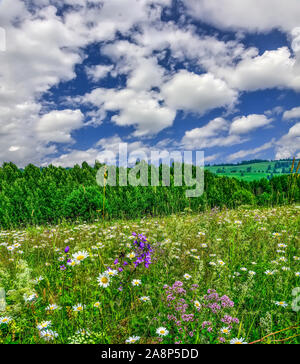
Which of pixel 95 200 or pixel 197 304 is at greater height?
pixel 95 200

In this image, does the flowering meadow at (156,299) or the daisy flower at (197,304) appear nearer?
the flowering meadow at (156,299)

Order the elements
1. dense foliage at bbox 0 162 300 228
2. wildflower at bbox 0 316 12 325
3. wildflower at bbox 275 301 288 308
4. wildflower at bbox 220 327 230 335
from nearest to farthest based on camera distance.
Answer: wildflower at bbox 220 327 230 335 → wildflower at bbox 0 316 12 325 → wildflower at bbox 275 301 288 308 → dense foliage at bbox 0 162 300 228

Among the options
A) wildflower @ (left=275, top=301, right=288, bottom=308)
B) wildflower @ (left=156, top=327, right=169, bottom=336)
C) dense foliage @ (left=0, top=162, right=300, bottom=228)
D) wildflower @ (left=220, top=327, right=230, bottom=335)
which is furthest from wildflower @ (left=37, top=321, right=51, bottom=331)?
dense foliage @ (left=0, top=162, right=300, bottom=228)

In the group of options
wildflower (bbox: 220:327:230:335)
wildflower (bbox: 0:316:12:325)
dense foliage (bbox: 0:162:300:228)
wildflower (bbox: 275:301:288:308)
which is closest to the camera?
wildflower (bbox: 220:327:230:335)

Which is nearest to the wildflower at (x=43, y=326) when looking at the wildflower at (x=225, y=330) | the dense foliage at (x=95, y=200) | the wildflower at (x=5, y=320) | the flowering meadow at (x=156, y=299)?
the flowering meadow at (x=156, y=299)

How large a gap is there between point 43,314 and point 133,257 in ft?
3.80

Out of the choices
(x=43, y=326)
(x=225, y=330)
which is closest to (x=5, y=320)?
(x=43, y=326)

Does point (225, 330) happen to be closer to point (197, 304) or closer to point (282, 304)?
point (197, 304)

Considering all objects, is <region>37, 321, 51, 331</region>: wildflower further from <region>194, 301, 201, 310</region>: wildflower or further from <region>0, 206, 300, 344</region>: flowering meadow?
<region>194, 301, 201, 310</region>: wildflower

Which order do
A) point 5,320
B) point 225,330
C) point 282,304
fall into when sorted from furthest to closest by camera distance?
1. point 282,304
2. point 5,320
3. point 225,330

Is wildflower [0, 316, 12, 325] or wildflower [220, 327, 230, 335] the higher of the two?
wildflower [220, 327, 230, 335]

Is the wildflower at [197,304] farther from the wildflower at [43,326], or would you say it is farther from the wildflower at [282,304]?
the wildflower at [43,326]
